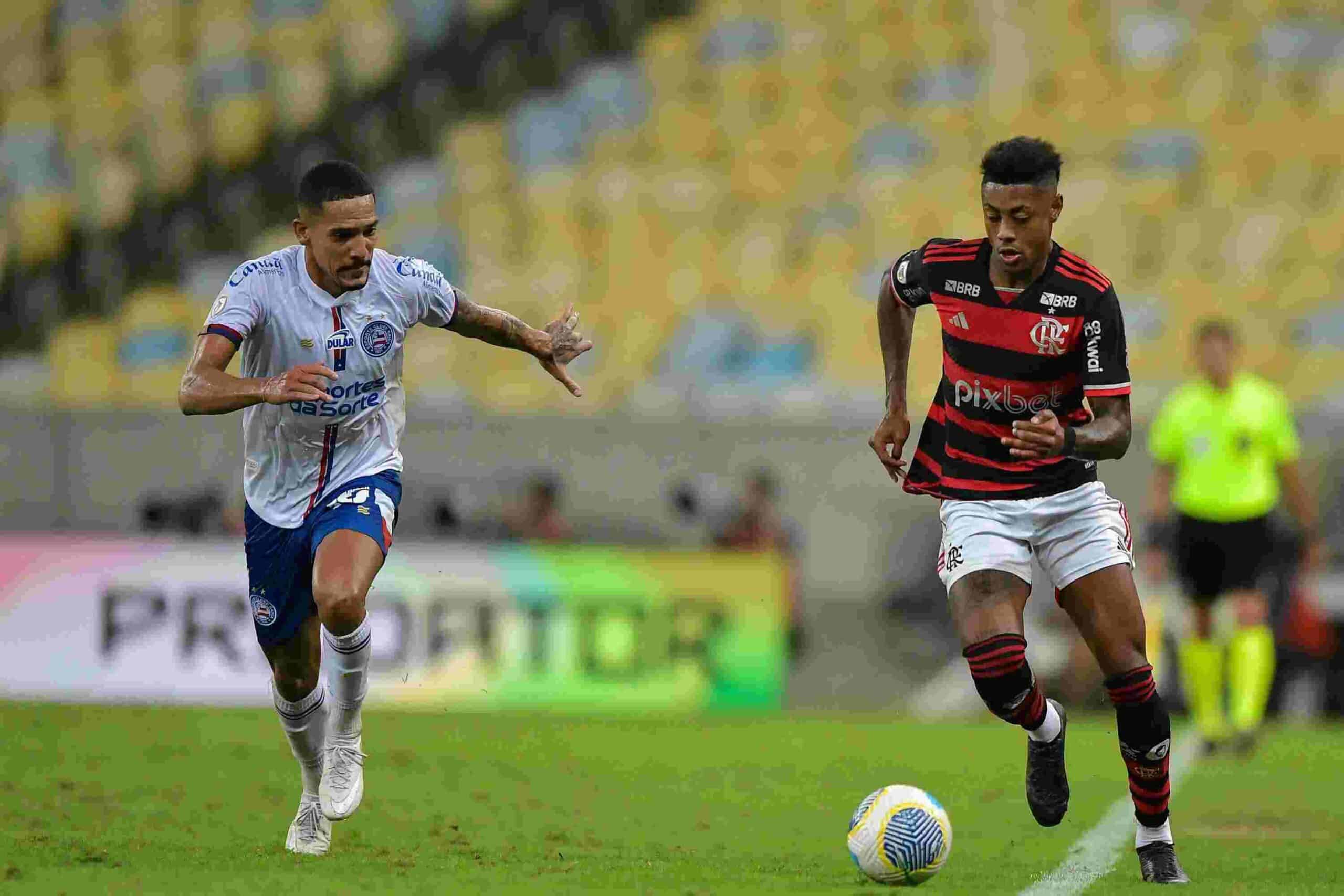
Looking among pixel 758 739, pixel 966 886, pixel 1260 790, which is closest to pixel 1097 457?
pixel 966 886

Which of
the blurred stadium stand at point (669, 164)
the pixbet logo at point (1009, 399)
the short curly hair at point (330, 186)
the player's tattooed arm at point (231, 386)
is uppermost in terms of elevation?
the blurred stadium stand at point (669, 164)

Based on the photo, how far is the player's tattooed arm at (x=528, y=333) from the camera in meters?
7.64

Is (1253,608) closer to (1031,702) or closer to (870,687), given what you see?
(870,687)

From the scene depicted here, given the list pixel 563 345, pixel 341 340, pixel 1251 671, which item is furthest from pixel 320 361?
pixel 1251 671

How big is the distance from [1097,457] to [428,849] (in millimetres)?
2901

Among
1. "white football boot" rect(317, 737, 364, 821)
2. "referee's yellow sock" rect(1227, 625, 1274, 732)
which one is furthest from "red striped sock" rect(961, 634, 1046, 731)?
"referee's yellow sock" rect(1227, 625, 1274, 732)

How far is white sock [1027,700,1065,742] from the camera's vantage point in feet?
23.5

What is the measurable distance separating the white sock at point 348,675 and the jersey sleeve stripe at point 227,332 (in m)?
1.12

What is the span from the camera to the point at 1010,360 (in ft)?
22.5

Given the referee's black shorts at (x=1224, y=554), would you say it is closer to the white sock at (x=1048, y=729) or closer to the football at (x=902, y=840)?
the white sock at (x=1048, y=729)

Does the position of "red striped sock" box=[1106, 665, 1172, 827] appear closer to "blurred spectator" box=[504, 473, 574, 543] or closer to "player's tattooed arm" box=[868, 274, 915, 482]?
"player's tattooed arm" box=[868, 274, 915, 482]

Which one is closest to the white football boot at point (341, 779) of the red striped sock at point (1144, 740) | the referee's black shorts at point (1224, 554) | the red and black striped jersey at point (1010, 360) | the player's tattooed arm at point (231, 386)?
the player's tattooed arm at point (231, 386)

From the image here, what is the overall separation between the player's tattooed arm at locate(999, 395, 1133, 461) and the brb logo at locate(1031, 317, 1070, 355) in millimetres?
237

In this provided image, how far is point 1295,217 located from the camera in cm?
1797
